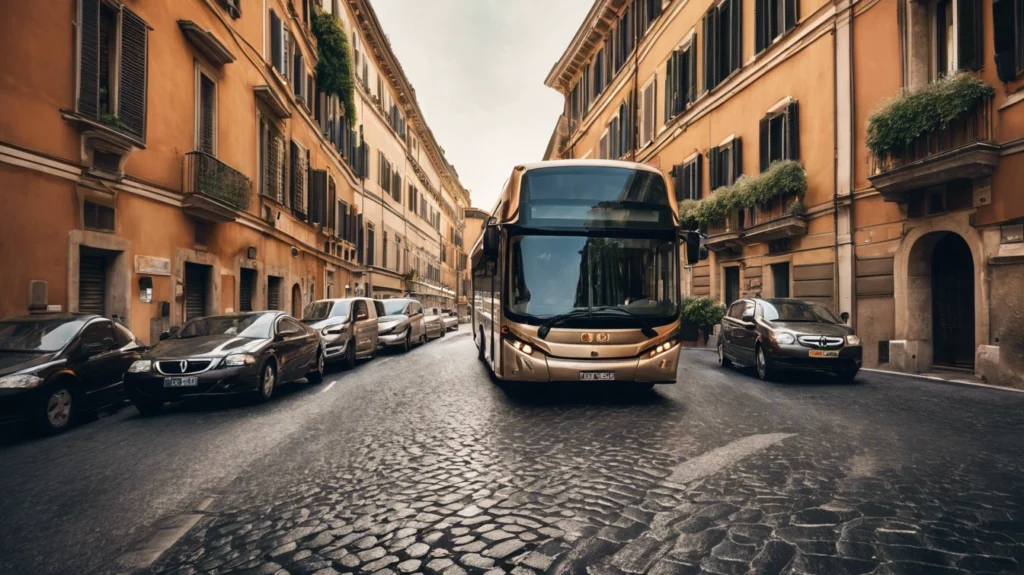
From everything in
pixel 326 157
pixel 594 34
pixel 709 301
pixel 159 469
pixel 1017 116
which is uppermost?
pixel 594 34

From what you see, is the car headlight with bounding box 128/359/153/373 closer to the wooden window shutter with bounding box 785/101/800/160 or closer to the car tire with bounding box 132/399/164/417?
the car tire with bounding box 132/399/164/417

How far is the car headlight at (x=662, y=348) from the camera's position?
8.74m

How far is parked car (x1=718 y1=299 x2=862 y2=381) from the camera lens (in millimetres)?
11492

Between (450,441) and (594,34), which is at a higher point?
(594,34)

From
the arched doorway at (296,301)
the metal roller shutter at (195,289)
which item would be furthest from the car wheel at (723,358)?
the arched doorway at (296,301)

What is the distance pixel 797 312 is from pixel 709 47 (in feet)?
41.2

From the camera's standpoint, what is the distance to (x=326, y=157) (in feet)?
90.3

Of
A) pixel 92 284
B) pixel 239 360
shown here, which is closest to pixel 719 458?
pixel 239 360

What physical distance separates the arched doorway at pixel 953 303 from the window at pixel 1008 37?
343 cm

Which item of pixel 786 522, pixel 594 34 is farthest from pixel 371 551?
pixel 594 34

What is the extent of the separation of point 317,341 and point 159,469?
697 cm

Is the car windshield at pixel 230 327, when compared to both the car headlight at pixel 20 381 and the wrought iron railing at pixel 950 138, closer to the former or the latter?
the car headlight at pixel 20 381

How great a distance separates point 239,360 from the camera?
30.1 feet

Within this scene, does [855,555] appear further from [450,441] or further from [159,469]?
[159,469]
